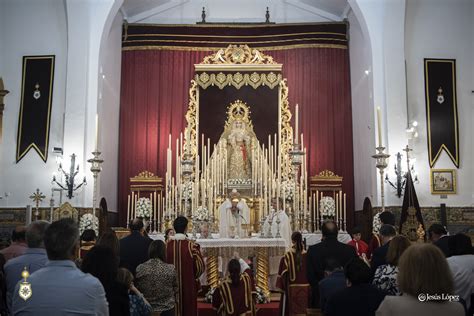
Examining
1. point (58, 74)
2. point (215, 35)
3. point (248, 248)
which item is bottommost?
point (248, 248)

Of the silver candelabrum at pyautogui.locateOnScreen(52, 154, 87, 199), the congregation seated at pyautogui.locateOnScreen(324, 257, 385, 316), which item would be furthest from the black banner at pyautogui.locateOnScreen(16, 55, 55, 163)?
the congregation seated at pyautogui.locateOnScreen(324, 257, 385, 316)

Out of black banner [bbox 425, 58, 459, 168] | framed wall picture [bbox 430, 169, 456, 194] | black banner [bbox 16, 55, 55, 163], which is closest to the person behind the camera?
framed wall picture [bbox 430, 169, 456, 194]

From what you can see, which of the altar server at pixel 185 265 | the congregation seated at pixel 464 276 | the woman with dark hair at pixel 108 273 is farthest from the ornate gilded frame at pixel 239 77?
the woman with dark hair at pixel 108 273

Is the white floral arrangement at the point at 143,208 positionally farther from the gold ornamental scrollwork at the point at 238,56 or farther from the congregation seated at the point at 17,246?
the congregation seated at the point at 17,246

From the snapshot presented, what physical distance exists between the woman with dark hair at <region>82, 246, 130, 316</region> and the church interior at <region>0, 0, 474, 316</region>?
1760 millimetres

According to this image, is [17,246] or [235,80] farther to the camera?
[235,80]

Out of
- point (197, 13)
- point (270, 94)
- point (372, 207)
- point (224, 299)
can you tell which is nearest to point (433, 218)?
point (372, 207)

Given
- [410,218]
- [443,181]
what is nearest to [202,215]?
[410,218]

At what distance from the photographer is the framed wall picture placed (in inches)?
496

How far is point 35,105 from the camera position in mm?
13312

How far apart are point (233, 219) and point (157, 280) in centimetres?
501

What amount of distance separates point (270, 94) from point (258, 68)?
0.82 metres

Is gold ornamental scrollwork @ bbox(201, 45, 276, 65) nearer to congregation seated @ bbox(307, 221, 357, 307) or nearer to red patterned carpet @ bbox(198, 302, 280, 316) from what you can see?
red patterned carpet @ bbox(198, 302, 280, 316)

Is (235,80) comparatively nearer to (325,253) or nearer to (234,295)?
(234,295)
